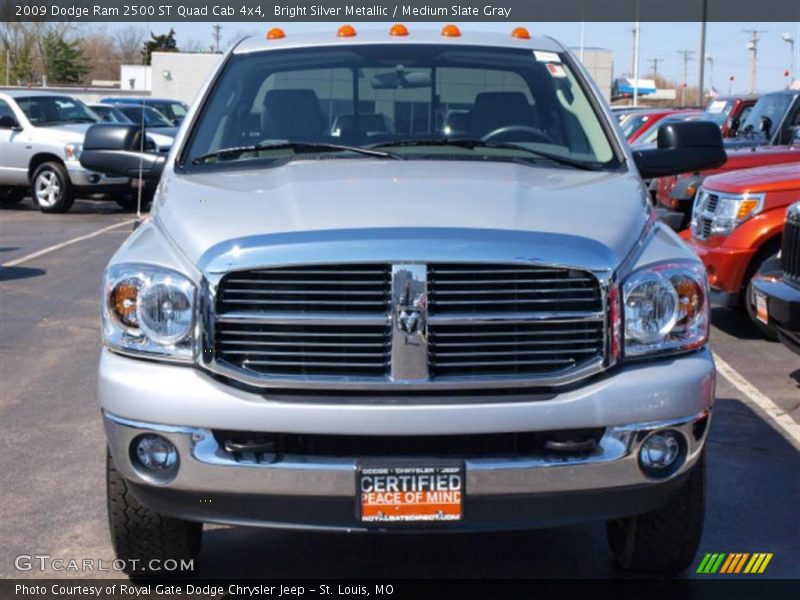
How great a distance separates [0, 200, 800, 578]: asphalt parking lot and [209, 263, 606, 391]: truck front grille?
1.16m

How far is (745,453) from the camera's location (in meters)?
6.29

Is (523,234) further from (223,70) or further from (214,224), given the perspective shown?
(223,70)

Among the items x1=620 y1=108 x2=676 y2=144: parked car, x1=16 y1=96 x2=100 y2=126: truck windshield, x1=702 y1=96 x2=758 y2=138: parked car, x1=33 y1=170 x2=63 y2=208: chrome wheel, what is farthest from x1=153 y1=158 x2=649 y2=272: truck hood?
x1=16 y1=96 x2=100 y2=126: truck windshield

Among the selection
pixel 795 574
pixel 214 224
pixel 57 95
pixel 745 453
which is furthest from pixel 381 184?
pixel 57 95

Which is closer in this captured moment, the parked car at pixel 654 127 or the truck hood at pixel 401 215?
the truck hood at pixel 401 215

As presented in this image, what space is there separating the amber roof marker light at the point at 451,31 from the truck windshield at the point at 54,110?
15359 millimetres

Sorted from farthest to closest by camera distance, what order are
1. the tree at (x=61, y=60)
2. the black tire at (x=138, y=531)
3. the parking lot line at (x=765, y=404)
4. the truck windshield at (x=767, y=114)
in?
the tree at (x=61, y=60)
the truck windshield at (x=767, y=114)
the parking lot line at (x=765, y=404)
the black tire at (x=138, y=531)

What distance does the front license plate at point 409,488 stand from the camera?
3.69 metres

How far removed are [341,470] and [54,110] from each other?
18.4 m

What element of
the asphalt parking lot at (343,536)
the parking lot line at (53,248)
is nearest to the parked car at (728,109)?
the asphalt parking lot at (343,536)

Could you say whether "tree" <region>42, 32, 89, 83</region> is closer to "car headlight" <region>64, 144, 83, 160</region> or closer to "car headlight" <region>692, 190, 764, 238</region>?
"car headlight" <region>64, 144, 83, 160</region>

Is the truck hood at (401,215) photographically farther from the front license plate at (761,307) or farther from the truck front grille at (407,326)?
the front license plate at (761,307)

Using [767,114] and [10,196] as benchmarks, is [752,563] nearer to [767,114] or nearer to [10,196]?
[767,114]

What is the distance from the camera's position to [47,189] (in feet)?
66.0
